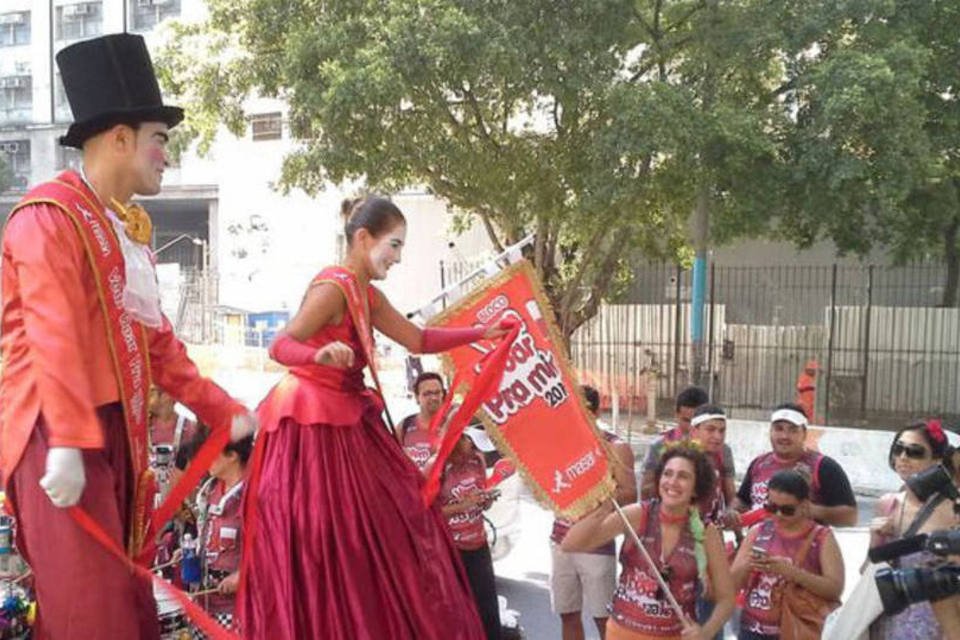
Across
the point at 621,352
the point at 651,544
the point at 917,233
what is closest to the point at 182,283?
the point at 621,352

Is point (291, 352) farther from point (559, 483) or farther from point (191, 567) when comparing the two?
point (191, 567)

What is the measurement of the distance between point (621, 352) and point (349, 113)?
7937 millimetres

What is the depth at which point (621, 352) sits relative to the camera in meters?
16.3

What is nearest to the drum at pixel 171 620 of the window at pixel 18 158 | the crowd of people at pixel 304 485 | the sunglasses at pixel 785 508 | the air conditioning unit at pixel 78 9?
the crowd of people at pixel 304 485

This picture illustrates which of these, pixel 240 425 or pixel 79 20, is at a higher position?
pixel 79 20

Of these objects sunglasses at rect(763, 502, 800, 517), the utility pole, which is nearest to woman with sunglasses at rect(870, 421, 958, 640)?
sunglasses at rect(763, 502, 800, 517)

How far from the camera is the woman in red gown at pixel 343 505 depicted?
292 cm

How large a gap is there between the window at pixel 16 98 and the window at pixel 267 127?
11.1m

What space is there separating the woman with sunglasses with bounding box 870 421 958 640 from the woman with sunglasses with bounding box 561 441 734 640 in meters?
0.55

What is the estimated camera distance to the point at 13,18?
3080cm

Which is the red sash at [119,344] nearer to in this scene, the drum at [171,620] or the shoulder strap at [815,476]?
the drum at [171,620]

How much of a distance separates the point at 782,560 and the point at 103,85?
2811 mm

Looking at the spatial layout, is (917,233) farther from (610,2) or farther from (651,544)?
(651,544)

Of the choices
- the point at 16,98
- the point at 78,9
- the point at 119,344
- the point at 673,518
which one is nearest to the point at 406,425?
the point at 673,518
